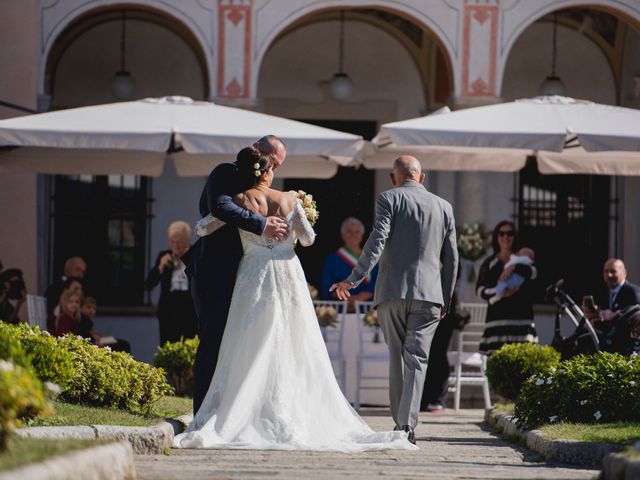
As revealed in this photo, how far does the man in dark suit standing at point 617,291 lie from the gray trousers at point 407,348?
230cm

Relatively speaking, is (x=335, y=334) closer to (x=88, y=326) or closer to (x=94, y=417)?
(x=88, y=326)

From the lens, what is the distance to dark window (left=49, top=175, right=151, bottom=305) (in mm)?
18203

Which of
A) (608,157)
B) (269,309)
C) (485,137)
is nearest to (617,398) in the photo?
(269,309)

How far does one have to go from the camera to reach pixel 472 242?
16453mm

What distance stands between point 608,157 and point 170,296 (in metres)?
4.48

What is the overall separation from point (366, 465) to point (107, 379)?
2267 millimetres

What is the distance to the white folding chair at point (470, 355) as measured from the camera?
1372cm

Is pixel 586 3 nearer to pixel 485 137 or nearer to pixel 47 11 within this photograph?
pixel 485 137

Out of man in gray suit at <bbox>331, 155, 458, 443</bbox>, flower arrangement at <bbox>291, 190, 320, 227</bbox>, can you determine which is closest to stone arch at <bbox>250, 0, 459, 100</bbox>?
man in gray suit at <bbox>331, 155, 458, 443</bbox>

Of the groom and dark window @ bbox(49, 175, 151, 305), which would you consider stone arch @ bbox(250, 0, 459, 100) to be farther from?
the groom

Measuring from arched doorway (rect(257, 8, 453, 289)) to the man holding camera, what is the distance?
18.4 ft

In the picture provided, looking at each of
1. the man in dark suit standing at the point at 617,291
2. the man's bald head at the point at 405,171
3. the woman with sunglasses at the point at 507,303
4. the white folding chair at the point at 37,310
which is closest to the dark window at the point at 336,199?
the white folding chair at the point at 37,310

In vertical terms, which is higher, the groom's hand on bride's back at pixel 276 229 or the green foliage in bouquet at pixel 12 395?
the groom's hand on bride's back at pixel 276 229

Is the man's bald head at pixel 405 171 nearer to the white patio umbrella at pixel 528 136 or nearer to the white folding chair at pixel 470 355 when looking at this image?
the white patio umbrella at pixel 528 136
